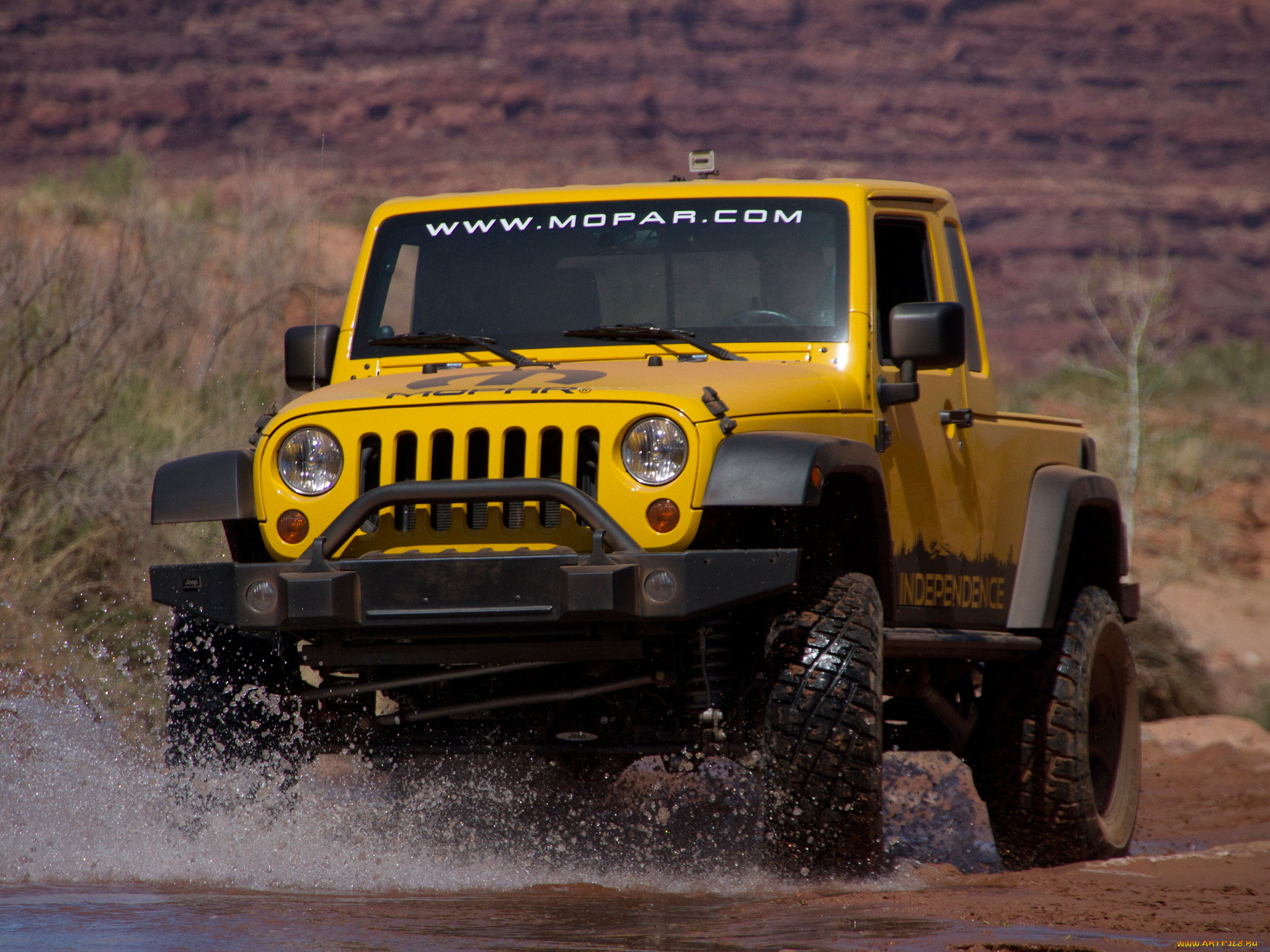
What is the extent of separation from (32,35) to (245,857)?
5450 cm

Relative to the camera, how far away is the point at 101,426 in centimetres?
1159

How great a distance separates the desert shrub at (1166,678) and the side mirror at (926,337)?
8.73 m

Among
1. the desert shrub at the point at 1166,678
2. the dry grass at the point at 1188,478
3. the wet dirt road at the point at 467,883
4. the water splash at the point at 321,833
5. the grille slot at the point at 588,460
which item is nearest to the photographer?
the wet dirt road at the point at 467,883

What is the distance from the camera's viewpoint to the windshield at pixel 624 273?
5.67 meters

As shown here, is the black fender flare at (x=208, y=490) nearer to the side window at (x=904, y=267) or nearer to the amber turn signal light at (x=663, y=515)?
the amber turn signal light at (x=663, y=515)

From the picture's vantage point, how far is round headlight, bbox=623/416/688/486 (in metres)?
4.71

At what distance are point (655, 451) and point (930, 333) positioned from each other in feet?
3.95

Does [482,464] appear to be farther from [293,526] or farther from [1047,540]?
[1047,540]

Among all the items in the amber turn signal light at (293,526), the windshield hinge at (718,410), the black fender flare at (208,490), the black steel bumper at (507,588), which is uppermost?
the windshield hinge at (718,410)

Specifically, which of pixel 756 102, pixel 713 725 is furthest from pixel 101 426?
pixel 756 102

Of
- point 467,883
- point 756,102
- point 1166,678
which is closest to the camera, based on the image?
point 467,883

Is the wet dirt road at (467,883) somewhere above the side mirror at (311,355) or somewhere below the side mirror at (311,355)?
below

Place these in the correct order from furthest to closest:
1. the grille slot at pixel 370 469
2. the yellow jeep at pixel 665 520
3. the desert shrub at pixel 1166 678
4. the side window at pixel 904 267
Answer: the desert shrub at pixel 1166 678 → the side window at pixel 904 267 → the grille slot at pixel 370 469 → the yellow jeep at pixel 665 520

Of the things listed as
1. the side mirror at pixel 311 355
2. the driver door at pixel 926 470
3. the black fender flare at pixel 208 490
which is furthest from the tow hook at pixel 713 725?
the side mirror at pixel 311 355
